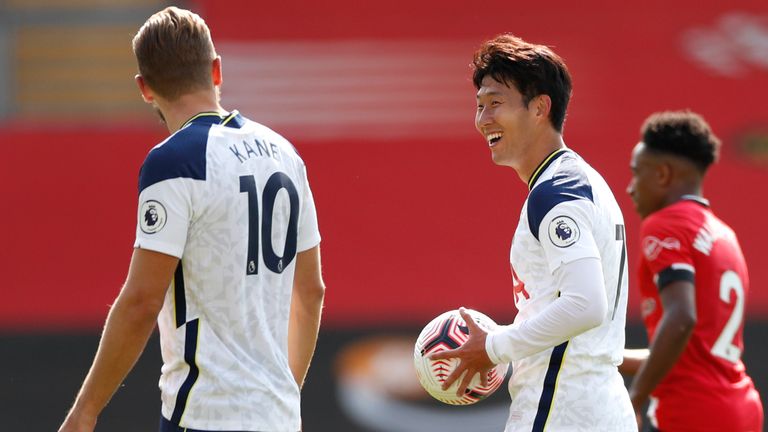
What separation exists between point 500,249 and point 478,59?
5.93 meters

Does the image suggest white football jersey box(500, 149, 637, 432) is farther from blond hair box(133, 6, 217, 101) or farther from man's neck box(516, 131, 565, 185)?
blond hair box(133, 6, 217, 101)

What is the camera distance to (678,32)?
32.5ft

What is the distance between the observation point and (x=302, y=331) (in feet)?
12.5

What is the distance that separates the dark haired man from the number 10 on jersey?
1515 mm

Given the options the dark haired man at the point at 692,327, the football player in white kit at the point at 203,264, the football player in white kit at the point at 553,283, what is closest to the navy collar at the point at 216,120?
the football player in white kit at the point at 203,264

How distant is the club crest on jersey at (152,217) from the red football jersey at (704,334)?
82.7 inches

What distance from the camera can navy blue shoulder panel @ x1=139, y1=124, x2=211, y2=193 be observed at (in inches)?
131

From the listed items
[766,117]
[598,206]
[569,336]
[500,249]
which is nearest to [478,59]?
[598,206]

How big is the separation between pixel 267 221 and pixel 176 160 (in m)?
0.33

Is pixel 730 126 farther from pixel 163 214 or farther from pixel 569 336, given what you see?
pixel 163 214

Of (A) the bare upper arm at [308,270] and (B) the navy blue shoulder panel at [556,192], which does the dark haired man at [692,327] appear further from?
(A) the bare upper arm at [308,270]

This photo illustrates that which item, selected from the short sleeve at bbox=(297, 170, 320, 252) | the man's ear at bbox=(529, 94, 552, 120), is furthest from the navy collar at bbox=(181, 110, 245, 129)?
the man's ear at bbox=(529, 94, 552, 120)

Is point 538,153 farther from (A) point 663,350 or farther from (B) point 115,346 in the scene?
(B) point 115,346

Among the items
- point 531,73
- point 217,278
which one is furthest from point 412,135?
point 217,278
